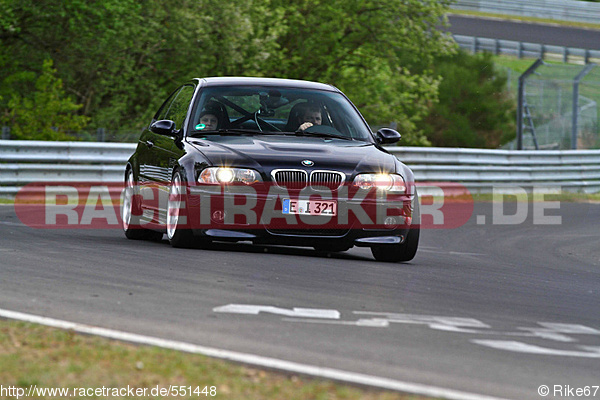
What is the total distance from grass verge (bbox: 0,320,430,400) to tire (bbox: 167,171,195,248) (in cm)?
412

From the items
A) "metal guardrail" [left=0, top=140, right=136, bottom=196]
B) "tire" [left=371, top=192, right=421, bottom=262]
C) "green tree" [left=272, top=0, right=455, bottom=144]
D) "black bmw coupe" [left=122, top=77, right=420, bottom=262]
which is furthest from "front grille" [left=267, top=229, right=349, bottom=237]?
"green tree" [left=272, top=0, right=455, bottom=144]

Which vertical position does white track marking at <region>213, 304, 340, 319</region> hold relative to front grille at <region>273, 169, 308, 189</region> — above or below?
below

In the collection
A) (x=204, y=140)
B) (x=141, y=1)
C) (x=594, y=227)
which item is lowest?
(x=594, y=227)

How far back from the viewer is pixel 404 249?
9.84 m

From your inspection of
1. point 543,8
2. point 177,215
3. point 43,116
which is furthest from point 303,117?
point 543,8

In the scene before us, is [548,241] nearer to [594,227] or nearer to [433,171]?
[594,227]

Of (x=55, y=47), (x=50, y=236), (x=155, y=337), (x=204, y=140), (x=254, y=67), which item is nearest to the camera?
(x=155, y=337)

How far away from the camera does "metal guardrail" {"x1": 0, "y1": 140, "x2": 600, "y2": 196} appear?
Answer: 17.7 meters

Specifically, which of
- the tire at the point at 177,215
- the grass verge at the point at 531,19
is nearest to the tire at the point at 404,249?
the tire at the point at 177,215

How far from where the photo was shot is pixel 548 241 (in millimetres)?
13820

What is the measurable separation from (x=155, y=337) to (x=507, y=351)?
168 centimetres

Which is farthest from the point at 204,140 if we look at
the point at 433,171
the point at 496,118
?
the point at 496,118

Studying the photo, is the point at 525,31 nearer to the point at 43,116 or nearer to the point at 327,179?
the point at 43,116

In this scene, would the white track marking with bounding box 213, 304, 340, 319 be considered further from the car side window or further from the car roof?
the car roof
